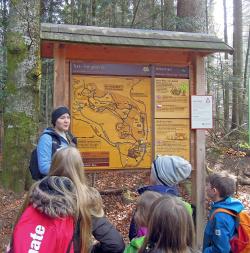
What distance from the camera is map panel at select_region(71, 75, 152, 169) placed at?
542 centimetres

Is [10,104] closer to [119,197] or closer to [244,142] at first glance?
[119,197]

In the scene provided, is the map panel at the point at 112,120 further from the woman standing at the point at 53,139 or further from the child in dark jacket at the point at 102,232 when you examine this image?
the child in dark jacket at the point at 102,232

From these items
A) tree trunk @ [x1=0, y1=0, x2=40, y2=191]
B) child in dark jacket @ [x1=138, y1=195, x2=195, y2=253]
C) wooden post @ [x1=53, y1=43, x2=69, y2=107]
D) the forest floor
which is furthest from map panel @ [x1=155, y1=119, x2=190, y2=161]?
child in dark jacket @ [x1=138, y1=195, x2=195, y2=253]

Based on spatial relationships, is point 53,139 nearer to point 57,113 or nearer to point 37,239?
point 57,113

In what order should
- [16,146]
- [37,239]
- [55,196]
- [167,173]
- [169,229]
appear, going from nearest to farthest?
[169,229] → [37,239] → [55,196] → [167,173] → [16,146]

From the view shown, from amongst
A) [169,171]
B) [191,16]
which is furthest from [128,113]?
[191,16]

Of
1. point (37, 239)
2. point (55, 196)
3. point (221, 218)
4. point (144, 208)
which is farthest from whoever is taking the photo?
point (221, 218)

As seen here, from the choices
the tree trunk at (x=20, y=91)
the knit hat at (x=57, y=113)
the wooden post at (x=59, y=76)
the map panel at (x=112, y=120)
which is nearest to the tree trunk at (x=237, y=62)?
the tree trunk at (x=20, y=91)

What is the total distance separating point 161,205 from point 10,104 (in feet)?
19.5

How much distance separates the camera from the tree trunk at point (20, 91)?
7.75m

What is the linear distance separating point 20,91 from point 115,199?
301 cm

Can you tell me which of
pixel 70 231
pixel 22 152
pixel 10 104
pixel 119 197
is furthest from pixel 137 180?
pixel 70 231

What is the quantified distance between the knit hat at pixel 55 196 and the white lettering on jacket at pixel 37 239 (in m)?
0.10

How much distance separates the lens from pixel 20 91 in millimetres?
7727
